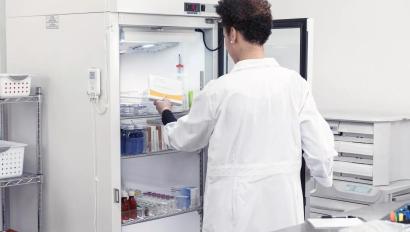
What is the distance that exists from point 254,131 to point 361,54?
1634mm

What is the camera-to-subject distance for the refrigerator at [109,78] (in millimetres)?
2775

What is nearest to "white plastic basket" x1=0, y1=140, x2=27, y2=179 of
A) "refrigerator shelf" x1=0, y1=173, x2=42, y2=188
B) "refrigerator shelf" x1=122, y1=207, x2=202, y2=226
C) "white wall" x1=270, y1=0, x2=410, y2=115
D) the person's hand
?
"refrigerator shelf" x1=0, y1=173, x2=42, y2=188

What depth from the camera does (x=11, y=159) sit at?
305cm

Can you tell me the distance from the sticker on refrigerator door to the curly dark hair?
1018mm

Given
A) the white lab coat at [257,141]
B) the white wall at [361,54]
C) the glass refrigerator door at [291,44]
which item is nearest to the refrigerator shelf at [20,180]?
the white lab coat at [257,141]

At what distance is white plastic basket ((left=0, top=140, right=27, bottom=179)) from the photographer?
3.01 m

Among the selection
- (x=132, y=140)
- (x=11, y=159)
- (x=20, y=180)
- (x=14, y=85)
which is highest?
(x=14, y=85)

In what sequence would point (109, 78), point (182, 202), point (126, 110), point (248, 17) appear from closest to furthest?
point (248, 17), point (109, 78), point (126, 110), point (182, 202)

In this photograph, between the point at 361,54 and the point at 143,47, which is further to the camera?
the point at 361,54

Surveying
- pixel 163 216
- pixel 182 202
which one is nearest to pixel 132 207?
pixel 163 216

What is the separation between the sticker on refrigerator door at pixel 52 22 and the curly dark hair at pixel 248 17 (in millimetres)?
1018

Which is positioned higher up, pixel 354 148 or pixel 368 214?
pixel 354 148

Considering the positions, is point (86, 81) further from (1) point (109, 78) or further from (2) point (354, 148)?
(2) point (354, 148)

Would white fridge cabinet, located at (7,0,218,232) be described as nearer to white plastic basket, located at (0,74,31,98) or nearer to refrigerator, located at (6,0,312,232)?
refrigerator, located at (6,0,312,232)
